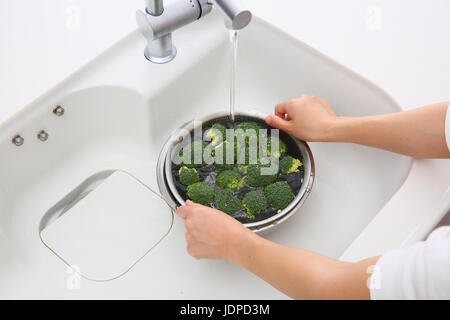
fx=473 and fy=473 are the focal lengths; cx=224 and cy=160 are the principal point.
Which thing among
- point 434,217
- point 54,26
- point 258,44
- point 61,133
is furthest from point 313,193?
Answer: point 54,26

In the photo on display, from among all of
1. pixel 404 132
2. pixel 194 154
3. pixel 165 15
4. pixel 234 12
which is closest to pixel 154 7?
pixel 165 15

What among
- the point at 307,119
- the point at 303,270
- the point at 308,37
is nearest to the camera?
the point at 303,270

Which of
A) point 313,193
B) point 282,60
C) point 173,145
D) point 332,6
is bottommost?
point 313,193

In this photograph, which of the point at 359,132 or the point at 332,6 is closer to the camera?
the point at 359,132

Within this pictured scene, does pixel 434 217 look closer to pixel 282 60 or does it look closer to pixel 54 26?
pixel 282 60

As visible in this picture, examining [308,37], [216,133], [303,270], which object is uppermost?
[308,37]

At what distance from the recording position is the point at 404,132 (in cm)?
86

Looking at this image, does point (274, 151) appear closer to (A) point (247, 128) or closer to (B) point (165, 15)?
(A) point (247, 128)

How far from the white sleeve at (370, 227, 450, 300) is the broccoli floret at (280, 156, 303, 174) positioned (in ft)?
1.14

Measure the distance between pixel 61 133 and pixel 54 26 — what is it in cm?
24

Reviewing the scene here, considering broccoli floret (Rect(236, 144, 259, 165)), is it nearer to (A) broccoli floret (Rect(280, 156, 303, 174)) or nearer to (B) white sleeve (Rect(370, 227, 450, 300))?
(A) broccoli floret (Rect(280, 156, 303, 174))

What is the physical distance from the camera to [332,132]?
37.1 inches

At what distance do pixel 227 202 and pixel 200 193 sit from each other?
0.05 m

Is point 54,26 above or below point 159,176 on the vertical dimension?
above
